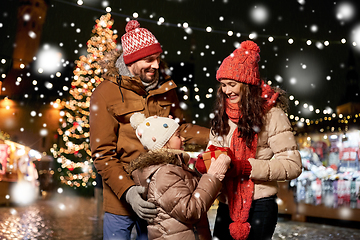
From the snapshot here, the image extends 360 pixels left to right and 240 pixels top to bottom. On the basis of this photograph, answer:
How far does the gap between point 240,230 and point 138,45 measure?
162 centimetres

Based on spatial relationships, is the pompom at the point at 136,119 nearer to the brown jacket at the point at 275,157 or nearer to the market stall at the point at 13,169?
the brown jacket at the point at 275,157

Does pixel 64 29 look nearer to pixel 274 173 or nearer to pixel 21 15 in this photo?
pixel 274 173

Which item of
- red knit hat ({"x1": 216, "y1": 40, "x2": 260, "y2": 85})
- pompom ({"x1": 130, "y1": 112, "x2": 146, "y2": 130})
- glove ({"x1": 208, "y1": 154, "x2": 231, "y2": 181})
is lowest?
glove ({"x1": 208, "y1": 154, "x2": 231, "y2": 181})

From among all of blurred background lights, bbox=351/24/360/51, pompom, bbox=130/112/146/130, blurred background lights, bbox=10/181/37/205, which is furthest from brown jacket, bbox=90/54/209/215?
blurred background lights, bbox=10/181/37/205

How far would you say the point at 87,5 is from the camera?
28.1 feet

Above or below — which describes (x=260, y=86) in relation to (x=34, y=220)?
above

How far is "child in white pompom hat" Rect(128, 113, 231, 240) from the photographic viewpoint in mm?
2479

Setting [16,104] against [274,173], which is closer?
[274,173]

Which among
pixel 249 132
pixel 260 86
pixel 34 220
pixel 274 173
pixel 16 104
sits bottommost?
pixel 34 220

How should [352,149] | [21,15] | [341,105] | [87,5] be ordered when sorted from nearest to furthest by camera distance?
[87,5] → [352,149] → [21,15] → [341,105]

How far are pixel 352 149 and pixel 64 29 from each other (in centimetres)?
1179

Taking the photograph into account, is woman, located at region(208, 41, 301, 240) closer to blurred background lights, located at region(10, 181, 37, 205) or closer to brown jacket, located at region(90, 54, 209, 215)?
brown jacket, located at region(90, 54, 209, 215)

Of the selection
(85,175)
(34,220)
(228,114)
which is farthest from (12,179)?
(228,114)

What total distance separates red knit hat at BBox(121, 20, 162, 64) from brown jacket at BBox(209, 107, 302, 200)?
1.07m
